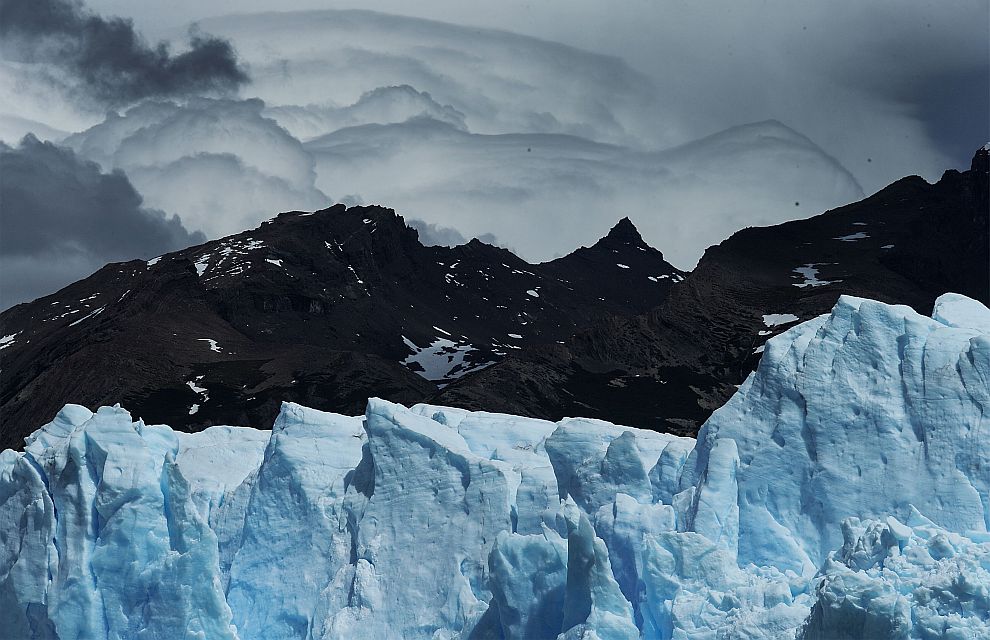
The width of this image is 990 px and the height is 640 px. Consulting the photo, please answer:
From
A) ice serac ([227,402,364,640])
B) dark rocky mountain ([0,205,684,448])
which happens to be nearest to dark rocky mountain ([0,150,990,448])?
dark rocky mountain ([0,205,684,448])

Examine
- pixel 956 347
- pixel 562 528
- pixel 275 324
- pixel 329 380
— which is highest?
pixel 275 324

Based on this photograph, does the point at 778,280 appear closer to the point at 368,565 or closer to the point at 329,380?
the point at 329,380

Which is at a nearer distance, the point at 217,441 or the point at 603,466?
the point at 603,466

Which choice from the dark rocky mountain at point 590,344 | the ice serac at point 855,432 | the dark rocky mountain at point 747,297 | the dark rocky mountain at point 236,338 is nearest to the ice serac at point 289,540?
the ice serac at point 855,432

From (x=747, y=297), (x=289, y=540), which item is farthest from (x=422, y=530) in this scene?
(x=747, y=297)

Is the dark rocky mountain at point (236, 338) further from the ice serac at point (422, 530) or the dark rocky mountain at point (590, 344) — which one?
the ice serac at point (422, 530)

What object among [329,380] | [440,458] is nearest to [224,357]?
[329,380]
